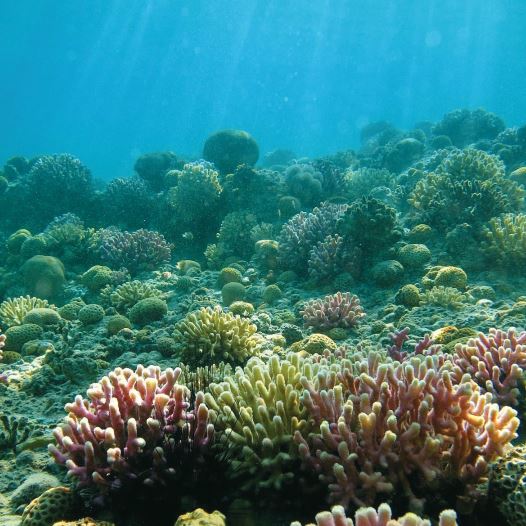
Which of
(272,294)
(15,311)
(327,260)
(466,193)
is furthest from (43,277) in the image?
Answer: (466,193)

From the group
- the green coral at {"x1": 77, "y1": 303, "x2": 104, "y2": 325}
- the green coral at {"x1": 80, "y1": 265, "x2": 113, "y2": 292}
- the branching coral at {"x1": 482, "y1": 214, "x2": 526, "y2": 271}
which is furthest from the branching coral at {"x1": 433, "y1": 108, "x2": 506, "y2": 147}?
the green coral at {"x1": 77, "y1": 303, "x2": 104, "y2": 325}

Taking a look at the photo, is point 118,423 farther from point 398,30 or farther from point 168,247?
point 398,30

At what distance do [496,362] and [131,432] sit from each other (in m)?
3.49

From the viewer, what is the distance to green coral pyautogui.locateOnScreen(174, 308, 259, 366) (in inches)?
226

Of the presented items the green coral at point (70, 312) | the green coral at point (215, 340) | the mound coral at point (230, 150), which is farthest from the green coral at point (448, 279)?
the mound coral at point (230, 150)

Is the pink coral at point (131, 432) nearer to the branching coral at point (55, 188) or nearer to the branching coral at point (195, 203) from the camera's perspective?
the branching coral at point (195, 203)

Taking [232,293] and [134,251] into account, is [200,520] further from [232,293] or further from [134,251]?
[134,251]

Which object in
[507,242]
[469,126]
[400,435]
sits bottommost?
[400,435]

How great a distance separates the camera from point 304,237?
959 centimetres

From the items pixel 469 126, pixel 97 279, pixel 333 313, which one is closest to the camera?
pixel 333 313

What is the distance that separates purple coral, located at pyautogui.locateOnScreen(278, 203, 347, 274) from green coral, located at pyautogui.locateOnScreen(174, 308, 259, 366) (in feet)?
12.3

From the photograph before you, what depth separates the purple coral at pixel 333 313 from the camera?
6.86 metres

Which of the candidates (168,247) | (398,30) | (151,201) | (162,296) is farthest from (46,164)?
(398,30)

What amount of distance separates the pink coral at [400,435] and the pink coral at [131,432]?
0.89 metres
